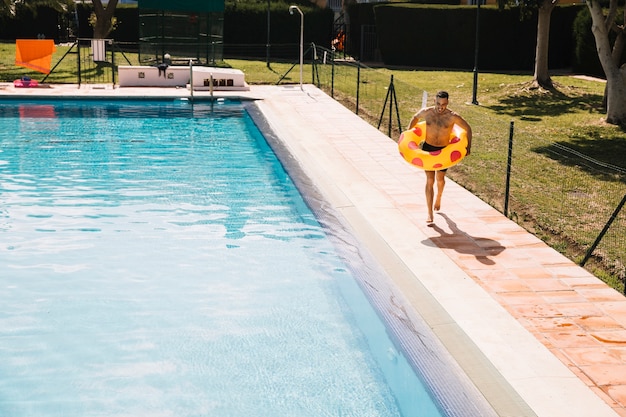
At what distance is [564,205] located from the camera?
1241cm

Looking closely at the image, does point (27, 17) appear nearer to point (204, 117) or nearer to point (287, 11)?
point (287, 11)

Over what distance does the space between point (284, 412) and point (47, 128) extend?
14.6m

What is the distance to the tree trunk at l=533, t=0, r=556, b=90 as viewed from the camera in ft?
77.7

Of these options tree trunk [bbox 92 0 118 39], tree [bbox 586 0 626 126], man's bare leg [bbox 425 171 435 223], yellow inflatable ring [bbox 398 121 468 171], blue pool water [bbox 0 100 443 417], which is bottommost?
blue pool water [bbox 0 100 443 417]

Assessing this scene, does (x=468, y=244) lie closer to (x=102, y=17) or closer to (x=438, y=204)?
(x=438, y=204)

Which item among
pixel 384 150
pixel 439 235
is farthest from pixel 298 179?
pixel 439 235

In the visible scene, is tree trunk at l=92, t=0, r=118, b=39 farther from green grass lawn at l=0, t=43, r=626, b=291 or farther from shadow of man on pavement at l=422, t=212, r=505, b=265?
shadow of man on pavement at l=422, t=212, r=505, b=265

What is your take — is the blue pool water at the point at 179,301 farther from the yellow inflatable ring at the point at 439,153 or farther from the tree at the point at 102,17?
the tree at the point at 102,17

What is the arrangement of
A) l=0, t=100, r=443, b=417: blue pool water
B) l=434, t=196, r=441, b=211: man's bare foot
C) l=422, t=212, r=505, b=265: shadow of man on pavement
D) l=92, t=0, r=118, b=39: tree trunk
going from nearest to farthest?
1. l=0, t=100, r=443, b=417: blue pool water
2. l=422, t=212, r=505, b=265: shadow of man on pavement
3. l=434, t=196, r=441, b=211: man's bare foot
4. l=92, t=0, r=118, b=39: tree trunk

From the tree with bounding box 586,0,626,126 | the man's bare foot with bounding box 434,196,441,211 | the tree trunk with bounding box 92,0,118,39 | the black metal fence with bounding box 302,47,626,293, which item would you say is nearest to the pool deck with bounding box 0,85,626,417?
the man's bare foot with bounding box 434,196,441,211

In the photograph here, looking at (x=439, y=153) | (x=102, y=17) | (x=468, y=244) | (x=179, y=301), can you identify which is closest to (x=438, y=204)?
(x=439, y=153)

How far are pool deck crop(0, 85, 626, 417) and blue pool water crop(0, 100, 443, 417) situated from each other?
568 millimetres

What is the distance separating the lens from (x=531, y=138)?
17.4 m

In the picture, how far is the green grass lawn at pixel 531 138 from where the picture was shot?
11.3 m
